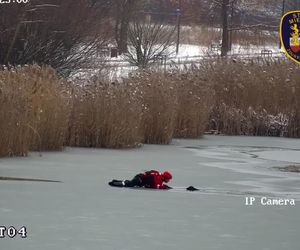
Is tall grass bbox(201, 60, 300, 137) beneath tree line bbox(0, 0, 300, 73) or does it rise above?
beneath

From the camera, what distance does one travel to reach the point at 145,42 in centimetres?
3591

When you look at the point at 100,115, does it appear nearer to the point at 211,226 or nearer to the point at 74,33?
the point at 211,226

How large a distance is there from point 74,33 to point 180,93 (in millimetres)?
6348

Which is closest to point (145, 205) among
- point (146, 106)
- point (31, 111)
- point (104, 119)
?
point (31, 111)

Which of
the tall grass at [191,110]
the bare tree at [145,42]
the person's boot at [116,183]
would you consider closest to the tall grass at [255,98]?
the tall grass at [191,110]

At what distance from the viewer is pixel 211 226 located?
739 centimetres

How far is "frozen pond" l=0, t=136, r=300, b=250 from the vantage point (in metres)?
6.74

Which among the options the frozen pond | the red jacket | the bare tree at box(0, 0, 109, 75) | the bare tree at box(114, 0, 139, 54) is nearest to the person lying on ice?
the red jacket

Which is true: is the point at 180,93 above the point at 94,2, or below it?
below

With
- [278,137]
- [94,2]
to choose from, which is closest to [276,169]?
[278,137]

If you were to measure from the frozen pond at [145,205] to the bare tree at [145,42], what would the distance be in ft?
73.4

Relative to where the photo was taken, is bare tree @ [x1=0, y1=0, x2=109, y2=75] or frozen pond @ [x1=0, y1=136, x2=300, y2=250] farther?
bare tree @ [x1=0, y1=0, x2=109, y2=75]

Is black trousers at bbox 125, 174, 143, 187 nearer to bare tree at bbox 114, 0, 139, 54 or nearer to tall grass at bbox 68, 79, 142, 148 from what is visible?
tall grass at bbox 68, 79, 142, 148

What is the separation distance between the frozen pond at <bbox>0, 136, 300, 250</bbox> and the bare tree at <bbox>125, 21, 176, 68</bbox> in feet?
73.4
